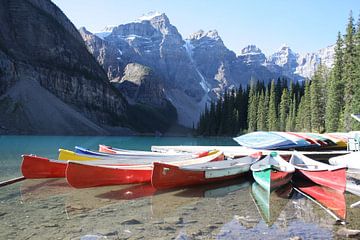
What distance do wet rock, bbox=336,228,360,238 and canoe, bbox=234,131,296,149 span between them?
66.3 ft

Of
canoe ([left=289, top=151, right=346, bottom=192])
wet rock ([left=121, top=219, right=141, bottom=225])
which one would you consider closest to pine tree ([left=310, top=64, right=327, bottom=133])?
canoe ([left=289, top=151, right=346, bottom=192])

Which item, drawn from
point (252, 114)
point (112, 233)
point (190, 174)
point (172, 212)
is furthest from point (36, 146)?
point (252, 114)

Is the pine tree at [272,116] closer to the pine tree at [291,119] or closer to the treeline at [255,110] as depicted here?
the treeline at [255,110]

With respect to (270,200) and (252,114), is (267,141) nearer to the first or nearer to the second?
(270,200)

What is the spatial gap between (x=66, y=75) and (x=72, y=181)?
169 meters

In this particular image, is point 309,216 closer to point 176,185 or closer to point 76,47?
point 176,185

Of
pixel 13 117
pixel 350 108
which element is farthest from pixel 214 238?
pixel 13 117

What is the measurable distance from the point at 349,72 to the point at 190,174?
51056 millimetres

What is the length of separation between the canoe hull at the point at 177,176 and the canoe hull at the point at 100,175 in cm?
190

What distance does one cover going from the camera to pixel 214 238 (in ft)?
33.8

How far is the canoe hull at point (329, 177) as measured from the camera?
1622 centimetres

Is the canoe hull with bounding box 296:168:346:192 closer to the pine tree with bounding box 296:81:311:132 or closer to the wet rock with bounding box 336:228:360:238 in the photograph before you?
the wet rock with bounding box 336:228:360:238

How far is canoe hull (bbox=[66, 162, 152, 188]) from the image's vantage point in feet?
53.2

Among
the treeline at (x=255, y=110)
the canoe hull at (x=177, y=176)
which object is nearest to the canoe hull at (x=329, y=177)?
the canoe hull at (x=177, y=176)
